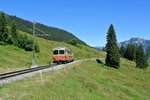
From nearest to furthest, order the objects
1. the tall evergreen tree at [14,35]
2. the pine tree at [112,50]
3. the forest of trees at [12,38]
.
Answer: the forest of trees at [12,38], the tall evergreen tree at [14,35], the pine tree at [112,50]

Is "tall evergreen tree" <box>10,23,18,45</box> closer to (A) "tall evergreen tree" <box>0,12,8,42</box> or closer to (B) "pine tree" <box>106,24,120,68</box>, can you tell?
(A) "tall evergreen tree" <box>0,12,8,42</box>

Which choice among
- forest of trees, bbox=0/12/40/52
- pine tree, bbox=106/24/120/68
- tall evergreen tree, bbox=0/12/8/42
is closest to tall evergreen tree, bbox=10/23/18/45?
forest of trees, bbox=0/12/40/52

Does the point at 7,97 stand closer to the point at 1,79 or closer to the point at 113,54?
the point at 1,79

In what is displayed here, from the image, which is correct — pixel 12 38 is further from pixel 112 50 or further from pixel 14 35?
pixel 112 50

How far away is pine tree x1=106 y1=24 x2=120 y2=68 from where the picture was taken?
4126 inches

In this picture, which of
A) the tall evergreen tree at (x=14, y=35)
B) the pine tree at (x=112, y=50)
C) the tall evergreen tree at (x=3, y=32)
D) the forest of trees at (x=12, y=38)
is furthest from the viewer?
the pine tree at (x=112, y=50)

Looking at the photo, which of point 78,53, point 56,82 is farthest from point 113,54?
point 56,82

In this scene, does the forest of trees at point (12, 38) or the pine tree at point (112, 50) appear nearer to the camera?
the forest of trees at point (12, 38)

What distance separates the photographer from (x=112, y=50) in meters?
106

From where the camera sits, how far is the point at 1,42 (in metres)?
84.7

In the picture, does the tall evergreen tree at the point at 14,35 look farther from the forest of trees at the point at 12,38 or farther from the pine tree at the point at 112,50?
the pine tree at the point at 112,50

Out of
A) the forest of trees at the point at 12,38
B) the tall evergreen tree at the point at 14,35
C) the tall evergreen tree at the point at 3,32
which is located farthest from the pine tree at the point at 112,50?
the tall evergreen tree at the point at 3,32

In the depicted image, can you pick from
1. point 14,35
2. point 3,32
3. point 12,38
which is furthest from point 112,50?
point 3,32

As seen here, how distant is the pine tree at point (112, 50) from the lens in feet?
344
